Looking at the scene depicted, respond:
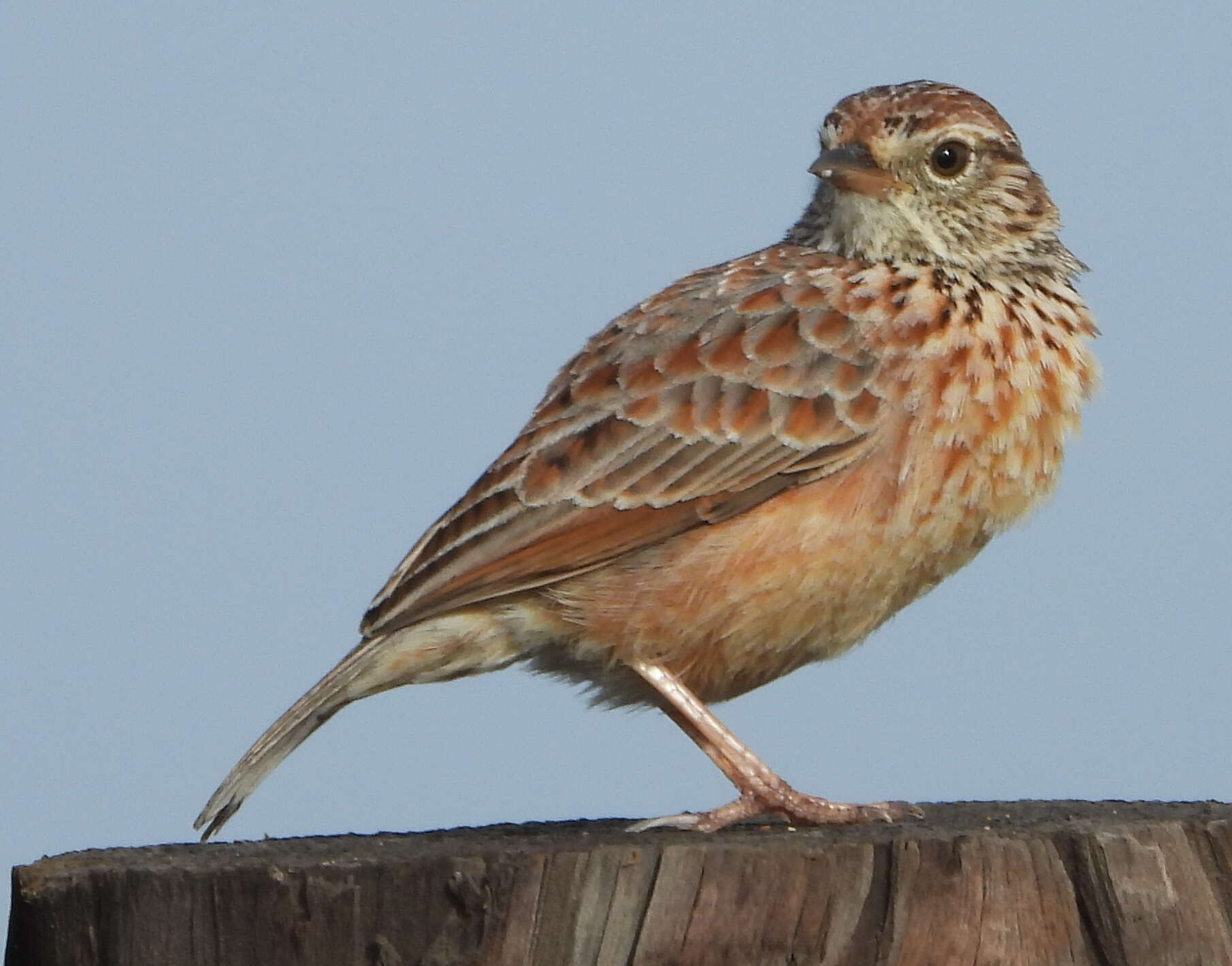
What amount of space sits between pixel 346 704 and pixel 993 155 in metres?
4.16

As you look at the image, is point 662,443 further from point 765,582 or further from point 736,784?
point 736,784

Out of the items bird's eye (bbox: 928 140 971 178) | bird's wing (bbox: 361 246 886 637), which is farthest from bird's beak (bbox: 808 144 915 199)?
bird's wing (bbox: 361 246 886 637)

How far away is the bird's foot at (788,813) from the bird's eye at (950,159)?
3.08 meters

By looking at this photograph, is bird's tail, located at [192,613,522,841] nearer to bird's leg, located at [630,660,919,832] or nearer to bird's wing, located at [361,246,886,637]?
bird's wing, located at [361,246,886,637]

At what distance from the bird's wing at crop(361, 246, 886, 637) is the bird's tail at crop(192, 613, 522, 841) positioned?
13 cm

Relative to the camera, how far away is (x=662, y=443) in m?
8.62

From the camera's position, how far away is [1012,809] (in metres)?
7.29

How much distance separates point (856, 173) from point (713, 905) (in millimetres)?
4396

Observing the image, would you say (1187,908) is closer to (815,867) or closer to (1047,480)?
(815,867)

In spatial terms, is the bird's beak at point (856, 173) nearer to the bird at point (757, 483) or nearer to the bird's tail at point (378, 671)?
the bird at point (757, 483)

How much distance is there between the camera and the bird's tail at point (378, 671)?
814 centimetres

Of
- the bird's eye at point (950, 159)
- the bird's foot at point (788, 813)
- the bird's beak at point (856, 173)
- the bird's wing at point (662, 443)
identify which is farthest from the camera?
the bird's eye at point (950, 159)

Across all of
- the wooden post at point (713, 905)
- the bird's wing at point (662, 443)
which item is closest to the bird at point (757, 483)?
the bird's wing at point (662, 443)

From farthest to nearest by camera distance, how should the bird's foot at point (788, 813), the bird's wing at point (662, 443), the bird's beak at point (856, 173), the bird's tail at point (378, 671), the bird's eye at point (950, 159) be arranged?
the bird's eye at point (950, 159) < the bird's beak at point (856, 173) < the bird's wing at point (662, 443) < the bird's tail at point (378, 671) < the bird's foot at point (788, 813)
